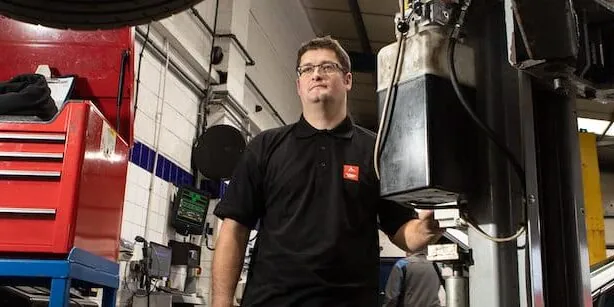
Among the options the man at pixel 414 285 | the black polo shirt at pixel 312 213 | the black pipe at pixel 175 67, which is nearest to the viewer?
the black polo shirt at pixel 312 213

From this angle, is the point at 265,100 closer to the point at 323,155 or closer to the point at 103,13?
the point at 323,155

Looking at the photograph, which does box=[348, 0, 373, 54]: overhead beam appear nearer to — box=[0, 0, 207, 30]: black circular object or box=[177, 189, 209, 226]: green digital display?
box=[177, 189, 209, 226]: green digital display

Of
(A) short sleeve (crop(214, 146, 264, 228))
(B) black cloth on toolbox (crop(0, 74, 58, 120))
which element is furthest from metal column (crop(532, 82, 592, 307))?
(B) black cloth on toolbox (crop(0, 74, 58, 120))

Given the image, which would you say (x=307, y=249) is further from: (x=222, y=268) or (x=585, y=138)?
(x=585, y=138)

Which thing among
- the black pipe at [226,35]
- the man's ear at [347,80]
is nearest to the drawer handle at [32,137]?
the man's ear at [347,80]

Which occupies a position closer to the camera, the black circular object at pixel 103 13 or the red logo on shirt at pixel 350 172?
the black circular object at pixel 103 13

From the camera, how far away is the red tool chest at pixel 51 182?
1763 millimetres

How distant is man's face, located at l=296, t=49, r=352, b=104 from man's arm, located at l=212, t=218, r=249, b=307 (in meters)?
0.40

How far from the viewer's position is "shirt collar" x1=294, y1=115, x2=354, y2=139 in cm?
168

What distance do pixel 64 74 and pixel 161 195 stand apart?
168cm

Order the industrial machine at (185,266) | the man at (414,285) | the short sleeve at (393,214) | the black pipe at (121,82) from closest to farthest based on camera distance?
the short sleeve at (393,214)
the black pipe at (121,82)
the industrial machine at (185,266)
the man at (414,285)

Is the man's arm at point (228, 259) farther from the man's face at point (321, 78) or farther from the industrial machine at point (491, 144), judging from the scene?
the industrial machine at point (491, 144)

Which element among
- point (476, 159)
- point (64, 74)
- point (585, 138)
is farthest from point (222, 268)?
point (585, 138)

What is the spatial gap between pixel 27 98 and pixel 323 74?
88cm
